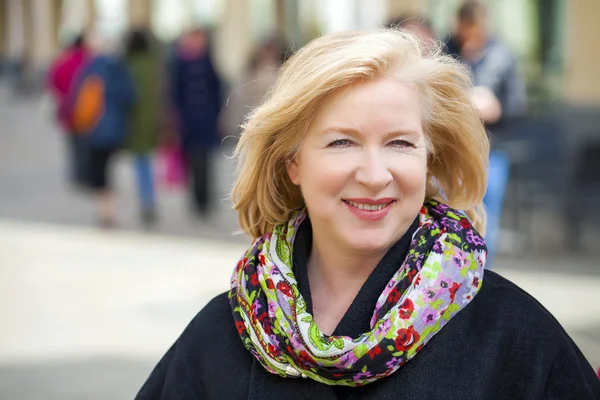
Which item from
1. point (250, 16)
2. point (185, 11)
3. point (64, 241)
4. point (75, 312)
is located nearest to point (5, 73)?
point (185, 11)

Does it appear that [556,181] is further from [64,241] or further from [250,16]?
[250,16]

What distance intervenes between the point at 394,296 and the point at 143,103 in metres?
8.34

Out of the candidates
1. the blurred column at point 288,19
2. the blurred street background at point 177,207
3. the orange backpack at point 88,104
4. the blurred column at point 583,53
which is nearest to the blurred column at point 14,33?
the blurred column at point 288,19

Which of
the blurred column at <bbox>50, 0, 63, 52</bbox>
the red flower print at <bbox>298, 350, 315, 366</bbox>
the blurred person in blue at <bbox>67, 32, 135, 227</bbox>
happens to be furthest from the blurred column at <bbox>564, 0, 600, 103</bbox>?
the blurred column at <bbox>50, 0, 63, 52</bbox>

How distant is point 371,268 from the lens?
2338 millimetres

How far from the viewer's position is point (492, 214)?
605cm

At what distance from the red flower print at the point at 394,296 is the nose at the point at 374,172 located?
0.21 metres

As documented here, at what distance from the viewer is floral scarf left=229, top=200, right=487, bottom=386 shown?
2072 millimetres

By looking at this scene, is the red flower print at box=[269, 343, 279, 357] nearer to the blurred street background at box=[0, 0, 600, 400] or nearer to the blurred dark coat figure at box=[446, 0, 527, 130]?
the blurred street background at box=[0, 0, 600, 400]

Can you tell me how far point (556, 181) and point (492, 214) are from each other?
4625 millimetres

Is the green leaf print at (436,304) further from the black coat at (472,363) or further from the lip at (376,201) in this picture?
the lip at (376,201)

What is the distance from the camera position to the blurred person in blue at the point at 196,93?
10242mm

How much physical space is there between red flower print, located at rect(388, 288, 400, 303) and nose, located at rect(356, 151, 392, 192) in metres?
0.21

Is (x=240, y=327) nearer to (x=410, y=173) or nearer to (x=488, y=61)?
(x=410, y=173)
